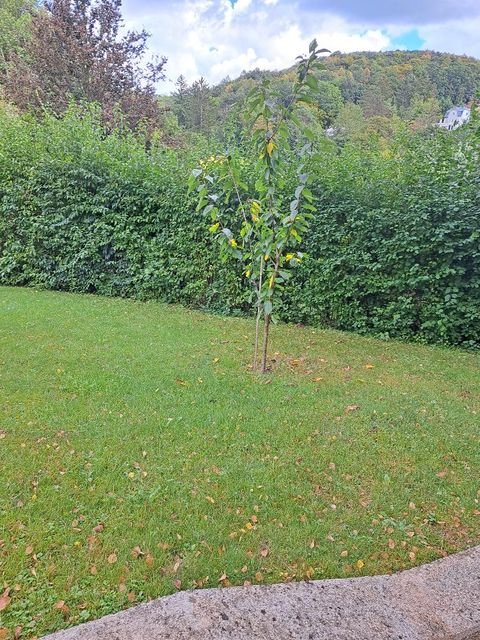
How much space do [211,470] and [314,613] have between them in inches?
39.8

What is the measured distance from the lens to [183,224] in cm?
615

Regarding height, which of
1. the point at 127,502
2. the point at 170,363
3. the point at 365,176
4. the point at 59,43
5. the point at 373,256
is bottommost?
the point at 127,502

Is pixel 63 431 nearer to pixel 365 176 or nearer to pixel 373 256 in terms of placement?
pixel 373 256

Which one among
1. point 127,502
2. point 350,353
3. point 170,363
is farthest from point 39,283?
point 127,502

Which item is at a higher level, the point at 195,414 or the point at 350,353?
the point at 350,353

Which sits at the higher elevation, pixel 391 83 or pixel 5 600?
pixel 391 83

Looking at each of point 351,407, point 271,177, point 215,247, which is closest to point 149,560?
point 351,407

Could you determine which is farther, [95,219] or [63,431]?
[95,219]

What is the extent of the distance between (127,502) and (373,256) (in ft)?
13.6

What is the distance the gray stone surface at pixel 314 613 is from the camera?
141cm

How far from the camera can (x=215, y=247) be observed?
5.98 metres

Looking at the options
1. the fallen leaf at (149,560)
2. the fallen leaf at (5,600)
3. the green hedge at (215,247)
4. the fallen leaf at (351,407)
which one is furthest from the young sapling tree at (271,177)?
the fallen leaf at (5,600)

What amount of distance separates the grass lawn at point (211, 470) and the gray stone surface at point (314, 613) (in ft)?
0.39

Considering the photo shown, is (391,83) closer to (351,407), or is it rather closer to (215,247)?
(215,247)
